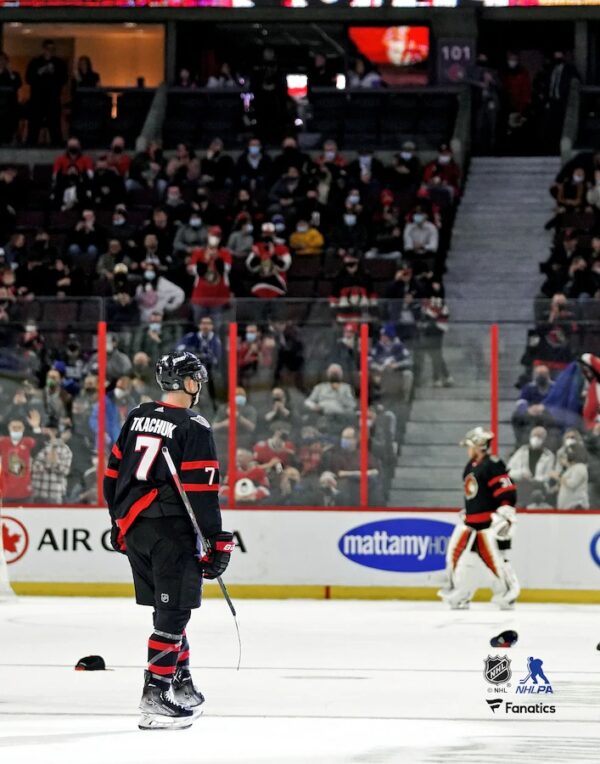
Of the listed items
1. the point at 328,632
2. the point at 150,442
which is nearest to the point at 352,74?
the point at 328,632

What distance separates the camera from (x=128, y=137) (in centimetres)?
2588

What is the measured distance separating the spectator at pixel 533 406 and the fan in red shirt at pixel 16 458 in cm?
426

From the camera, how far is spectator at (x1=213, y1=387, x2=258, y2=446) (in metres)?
15.7

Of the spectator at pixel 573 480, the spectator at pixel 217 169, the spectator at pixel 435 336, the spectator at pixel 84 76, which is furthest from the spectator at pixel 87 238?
the spectator at pixel 573 480

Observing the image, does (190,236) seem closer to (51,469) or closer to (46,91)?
(46,91)

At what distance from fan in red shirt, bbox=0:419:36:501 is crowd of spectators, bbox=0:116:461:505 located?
13 mm

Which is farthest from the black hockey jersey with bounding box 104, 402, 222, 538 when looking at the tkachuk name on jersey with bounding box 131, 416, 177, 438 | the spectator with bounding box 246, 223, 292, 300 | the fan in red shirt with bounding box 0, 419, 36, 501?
the spectator with bounding box 246, 223, 292, 300

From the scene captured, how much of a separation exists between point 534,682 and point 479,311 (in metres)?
11.7

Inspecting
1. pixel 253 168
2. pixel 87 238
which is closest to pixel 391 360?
pixel 87 238

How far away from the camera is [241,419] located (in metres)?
15.7

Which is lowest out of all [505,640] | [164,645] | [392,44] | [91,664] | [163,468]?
[505,640]

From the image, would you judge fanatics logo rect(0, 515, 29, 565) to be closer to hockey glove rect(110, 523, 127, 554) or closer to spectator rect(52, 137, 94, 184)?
spectator rect(52, 137, 94, 184)

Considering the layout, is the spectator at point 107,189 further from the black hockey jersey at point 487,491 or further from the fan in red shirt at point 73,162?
the black hockey jersey at point 487,491

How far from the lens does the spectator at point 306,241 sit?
68.7ft
